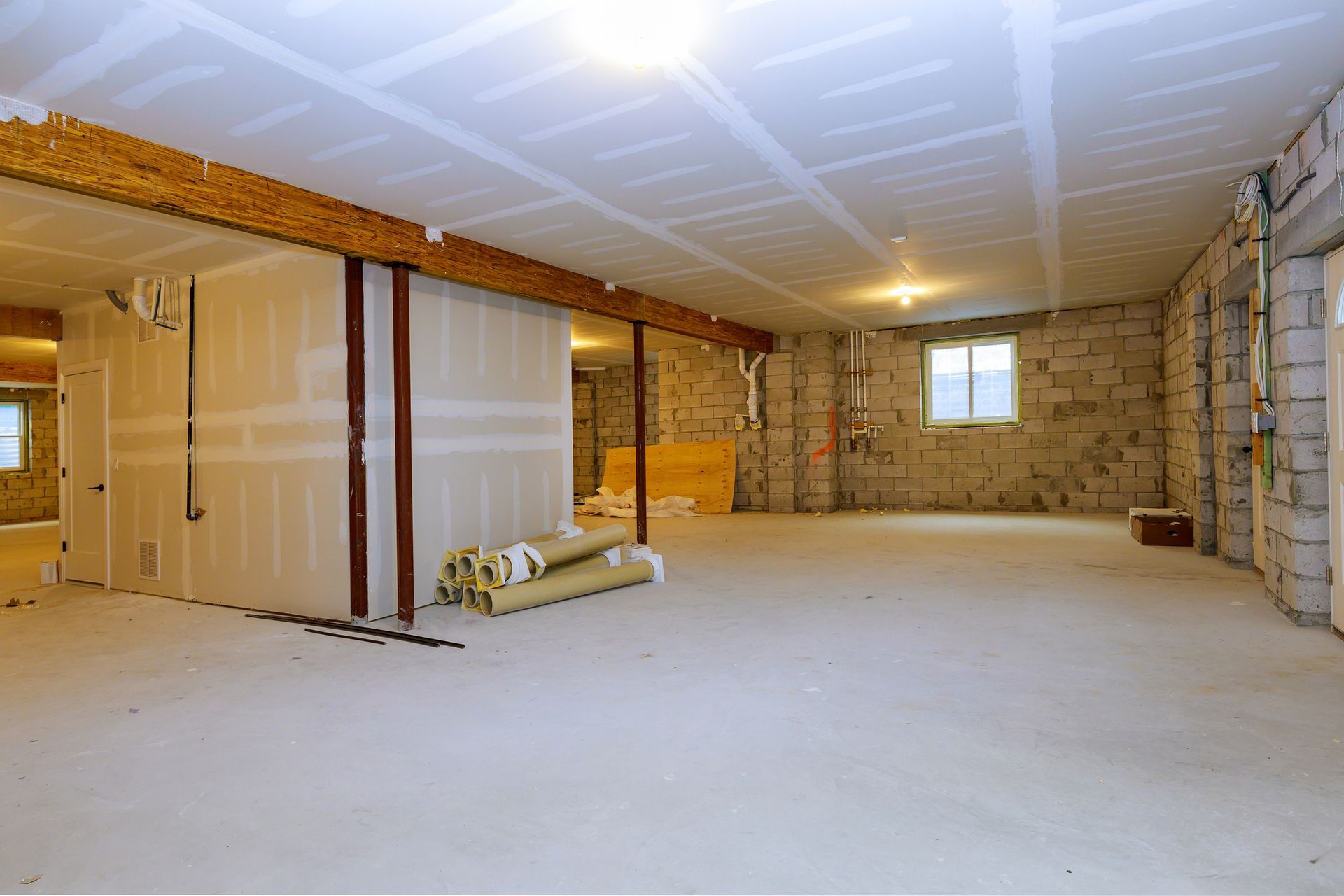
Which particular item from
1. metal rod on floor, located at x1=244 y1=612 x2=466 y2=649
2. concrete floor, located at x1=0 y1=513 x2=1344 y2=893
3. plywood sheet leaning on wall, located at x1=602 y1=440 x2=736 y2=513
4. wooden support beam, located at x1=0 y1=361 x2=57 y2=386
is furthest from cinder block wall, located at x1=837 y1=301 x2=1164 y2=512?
wooden support beam, located at x1=0 y1=361 x2=57 y2=386

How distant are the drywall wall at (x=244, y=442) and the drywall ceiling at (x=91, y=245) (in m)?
0.29

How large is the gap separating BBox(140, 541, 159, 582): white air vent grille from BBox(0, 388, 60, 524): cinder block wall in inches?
365

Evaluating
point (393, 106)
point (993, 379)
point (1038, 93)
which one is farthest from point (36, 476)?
point (1038, 93)

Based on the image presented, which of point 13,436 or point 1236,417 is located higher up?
point 13,436

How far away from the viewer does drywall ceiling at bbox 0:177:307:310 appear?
409 cm

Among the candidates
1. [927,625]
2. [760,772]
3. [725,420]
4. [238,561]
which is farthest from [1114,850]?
[725,420]

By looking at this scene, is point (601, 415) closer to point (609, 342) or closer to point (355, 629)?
point (609, 342)

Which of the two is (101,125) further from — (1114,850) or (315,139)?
(1114,850)

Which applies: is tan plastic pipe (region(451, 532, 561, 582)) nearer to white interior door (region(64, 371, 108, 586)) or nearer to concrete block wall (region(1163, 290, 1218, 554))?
white interior door (region(64, 371, 108, 586))

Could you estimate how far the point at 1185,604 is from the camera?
459cm

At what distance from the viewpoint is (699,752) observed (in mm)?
2590

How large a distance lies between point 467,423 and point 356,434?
3.21 feet

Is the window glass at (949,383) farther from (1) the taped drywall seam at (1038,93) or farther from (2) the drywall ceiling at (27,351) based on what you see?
(2) the drywall ceiling at (27,351)

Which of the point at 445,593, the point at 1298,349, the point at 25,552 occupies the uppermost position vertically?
the point at 1298,349
